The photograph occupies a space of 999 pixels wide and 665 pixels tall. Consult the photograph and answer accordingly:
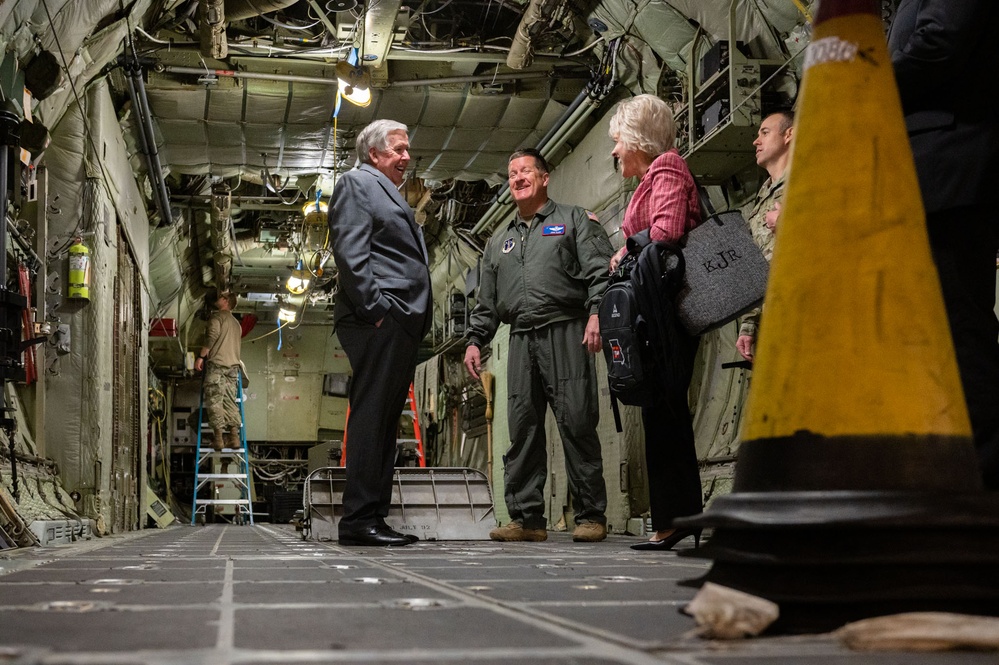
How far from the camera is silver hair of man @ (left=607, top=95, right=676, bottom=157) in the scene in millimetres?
4008

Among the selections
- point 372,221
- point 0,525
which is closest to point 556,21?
point 372,221

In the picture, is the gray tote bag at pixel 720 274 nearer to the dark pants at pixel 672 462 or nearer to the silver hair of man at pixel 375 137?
the dark pants at pixel 672 462

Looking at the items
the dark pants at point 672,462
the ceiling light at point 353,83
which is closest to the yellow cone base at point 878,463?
the dark pants at point 672,462

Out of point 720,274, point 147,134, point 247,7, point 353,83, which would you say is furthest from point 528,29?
point 720,274

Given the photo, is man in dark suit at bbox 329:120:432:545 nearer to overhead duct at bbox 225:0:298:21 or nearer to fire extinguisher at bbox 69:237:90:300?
overhead duct at bbox 225:0:298:21

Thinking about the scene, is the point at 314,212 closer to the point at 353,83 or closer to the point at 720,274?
the point at 353,83

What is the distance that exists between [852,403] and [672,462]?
223 cm

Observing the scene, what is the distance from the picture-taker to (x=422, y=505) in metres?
5.23

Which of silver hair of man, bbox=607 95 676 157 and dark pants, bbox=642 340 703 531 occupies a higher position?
silver hair of man, bbox=607 95 676 157

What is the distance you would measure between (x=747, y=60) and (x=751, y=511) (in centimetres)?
413

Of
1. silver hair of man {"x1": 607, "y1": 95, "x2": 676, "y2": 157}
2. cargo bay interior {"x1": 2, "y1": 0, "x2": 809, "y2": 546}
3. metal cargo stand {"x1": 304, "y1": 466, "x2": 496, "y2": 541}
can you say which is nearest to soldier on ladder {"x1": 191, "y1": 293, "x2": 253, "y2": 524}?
cargo bay interior {"x1": 2, "y1": 0, "x2": 809, "y2": 546}

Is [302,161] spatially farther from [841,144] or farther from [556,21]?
[841,144]

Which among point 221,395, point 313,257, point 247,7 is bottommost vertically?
point 221,395

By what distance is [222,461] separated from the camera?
651 inches
